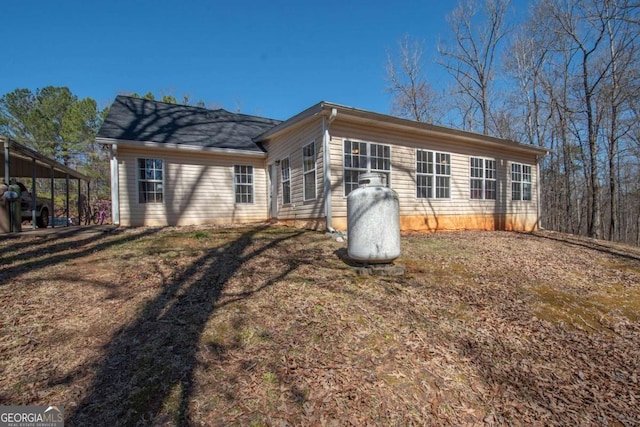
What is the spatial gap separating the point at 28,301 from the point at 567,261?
10.1m

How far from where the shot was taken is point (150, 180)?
1009 cm

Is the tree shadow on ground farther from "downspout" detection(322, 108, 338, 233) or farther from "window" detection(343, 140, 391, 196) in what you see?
"window" detection(343, 140, 391, 196)

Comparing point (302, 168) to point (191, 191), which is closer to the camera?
point (302, 168)

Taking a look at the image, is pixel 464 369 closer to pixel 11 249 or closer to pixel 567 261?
pixel 567 261

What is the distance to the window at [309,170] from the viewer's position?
8.95 meters

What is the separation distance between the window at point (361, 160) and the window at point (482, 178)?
416cm

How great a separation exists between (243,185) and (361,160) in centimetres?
466

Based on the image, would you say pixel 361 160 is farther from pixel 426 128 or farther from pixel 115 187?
pixel 115 187

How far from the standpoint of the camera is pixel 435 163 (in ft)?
35.5

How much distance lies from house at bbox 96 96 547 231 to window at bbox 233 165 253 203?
36mm

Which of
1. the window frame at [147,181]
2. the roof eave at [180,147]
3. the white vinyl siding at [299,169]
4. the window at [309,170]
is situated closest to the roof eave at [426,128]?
the white vinyl siding at [299,169]

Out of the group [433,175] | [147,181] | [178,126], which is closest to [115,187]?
[147,181]

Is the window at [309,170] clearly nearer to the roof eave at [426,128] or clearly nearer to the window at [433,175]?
the roof eave at [426,128]

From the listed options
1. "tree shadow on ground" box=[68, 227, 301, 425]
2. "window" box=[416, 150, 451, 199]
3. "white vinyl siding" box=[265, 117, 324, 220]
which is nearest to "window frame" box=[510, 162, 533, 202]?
"window" box=[416, 150, 451, 199]
